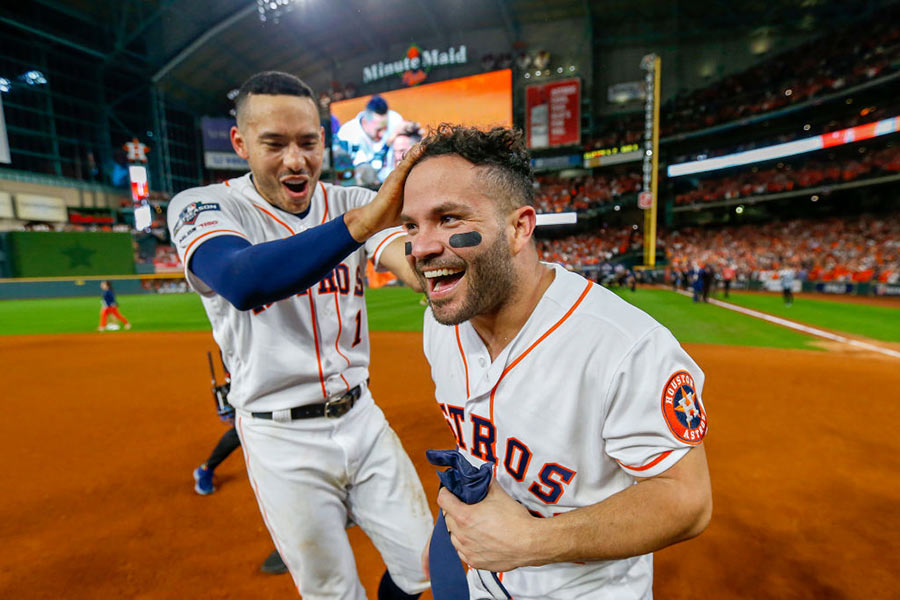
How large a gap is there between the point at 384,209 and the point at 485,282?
17.5 inches

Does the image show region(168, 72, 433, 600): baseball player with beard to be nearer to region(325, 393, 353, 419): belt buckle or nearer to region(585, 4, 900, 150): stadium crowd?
region(325, 393, 353, 419): belt buckle

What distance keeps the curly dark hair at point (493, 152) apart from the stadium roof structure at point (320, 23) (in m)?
28.1

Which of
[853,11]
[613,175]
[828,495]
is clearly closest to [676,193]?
[613,175]

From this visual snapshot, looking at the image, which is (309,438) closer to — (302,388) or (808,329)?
(302,388)

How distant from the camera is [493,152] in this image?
1512 mm

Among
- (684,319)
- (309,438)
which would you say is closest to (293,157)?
(309,438)

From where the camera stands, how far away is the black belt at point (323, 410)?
195 centimetres

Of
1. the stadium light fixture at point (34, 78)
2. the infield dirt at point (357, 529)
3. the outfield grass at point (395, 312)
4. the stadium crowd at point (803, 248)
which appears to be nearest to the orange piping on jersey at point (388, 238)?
the infield dirt at point (357, 529)

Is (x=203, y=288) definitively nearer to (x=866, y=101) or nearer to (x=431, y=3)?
(x=431, y=3)

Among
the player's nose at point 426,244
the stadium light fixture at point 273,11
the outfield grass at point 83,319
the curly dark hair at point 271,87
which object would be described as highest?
the stadium light fixture at point 273,11

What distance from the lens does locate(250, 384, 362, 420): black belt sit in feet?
6.38

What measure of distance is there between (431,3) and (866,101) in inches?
1027

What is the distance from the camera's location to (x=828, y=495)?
131 inches

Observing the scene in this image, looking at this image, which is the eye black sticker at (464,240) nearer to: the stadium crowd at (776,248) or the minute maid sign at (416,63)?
the stadium crowd at (776,248)
